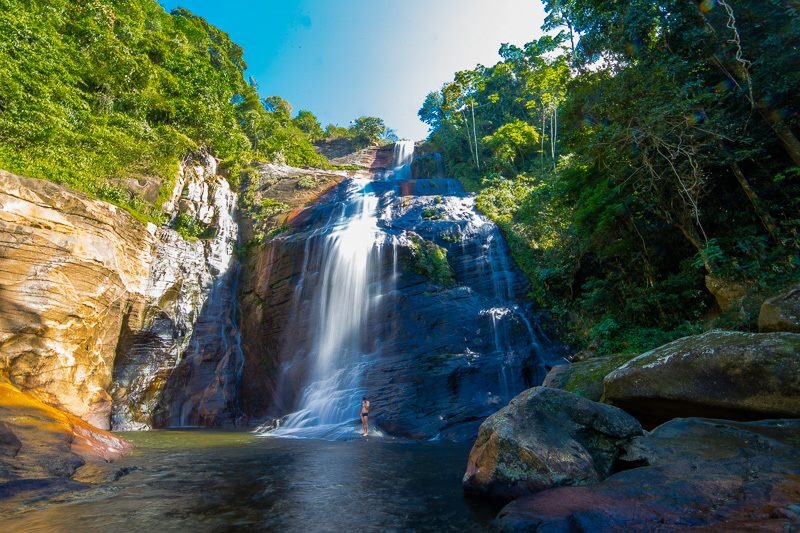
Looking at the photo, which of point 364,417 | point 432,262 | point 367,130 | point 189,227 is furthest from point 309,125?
point 364,417

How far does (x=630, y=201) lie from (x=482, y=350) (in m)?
6.38

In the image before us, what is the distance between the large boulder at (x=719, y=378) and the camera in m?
4.75

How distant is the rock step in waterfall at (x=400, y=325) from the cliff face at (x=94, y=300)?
377cm

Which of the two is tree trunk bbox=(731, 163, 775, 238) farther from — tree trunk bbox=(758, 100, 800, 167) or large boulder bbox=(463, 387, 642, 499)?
large boulder bbox=(463, 387, 642, 499)

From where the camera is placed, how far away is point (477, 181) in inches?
1235

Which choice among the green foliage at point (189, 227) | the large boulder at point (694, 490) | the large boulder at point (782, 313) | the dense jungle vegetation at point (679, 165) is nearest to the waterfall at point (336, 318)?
the green foliage at point (189, 227)

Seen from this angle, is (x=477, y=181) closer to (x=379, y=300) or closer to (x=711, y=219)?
(x=379, y=300)

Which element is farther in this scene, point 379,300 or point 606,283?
point 379,300

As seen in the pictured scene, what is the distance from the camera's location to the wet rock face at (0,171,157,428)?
10.8 m

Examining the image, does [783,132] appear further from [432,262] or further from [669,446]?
[432,262]

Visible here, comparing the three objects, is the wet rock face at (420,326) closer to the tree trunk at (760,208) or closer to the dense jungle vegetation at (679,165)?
the dense jungle vegetation at (679,165)

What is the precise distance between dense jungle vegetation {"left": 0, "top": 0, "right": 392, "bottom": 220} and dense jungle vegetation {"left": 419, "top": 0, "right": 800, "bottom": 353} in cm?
1704

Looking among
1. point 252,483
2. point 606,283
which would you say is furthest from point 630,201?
point 252,483

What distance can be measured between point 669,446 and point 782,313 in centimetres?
287
